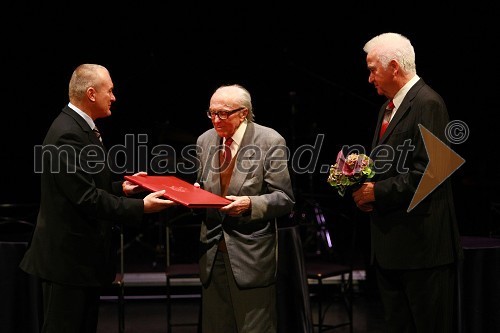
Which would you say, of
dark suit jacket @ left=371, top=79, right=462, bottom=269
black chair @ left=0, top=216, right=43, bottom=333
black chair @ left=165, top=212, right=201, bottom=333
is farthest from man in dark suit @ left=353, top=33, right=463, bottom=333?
black chair @ left=0, top=216, right=43, bottom=333

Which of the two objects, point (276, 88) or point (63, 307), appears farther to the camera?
point (276, 88)

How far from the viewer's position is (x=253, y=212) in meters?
3.23

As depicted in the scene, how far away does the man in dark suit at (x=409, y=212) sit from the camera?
3.07 metres

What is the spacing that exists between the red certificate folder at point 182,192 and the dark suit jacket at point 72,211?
21 cm

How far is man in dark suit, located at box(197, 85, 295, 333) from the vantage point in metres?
3.28

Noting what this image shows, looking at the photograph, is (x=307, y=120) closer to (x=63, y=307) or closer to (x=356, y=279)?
(x=356, y=279)

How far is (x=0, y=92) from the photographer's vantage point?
7367 mm

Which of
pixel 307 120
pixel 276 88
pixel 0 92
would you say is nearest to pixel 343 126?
pixel 307 120

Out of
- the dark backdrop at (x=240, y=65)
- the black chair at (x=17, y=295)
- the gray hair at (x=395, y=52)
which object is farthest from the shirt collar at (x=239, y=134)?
the dark backdrop at (x=240, y=65)

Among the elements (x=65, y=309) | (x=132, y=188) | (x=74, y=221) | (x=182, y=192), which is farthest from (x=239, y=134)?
(x=65, y=309)

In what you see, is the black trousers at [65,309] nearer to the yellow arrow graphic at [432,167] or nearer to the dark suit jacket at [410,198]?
the dark suit jacket at [410,198]

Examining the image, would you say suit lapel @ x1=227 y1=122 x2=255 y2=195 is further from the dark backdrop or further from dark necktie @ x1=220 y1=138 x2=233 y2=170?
the dark backdrop

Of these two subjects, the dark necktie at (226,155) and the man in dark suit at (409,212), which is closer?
the man in dark suit at (409,212)

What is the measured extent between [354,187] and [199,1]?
482 cm
